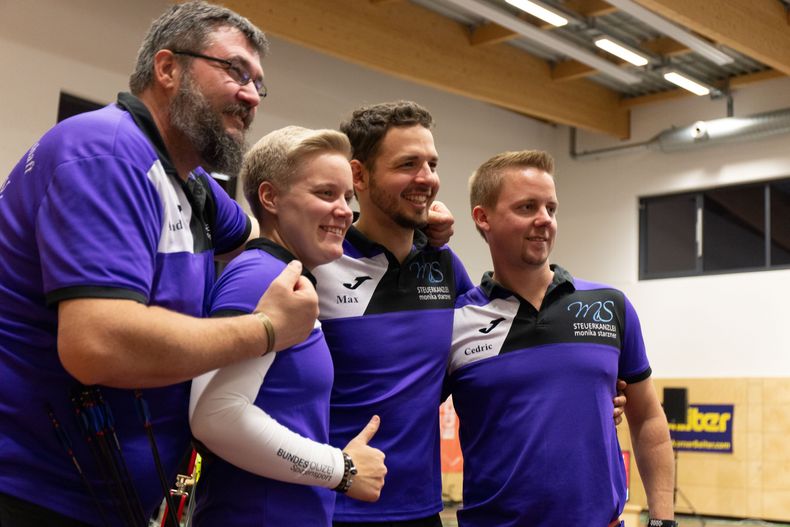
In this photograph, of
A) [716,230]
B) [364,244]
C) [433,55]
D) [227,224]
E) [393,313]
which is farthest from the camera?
[716,230]

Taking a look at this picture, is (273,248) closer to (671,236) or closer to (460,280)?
(460,280)

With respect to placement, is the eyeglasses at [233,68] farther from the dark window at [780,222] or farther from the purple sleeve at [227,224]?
the dark window at [780,222]

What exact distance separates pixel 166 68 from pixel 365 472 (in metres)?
1.17

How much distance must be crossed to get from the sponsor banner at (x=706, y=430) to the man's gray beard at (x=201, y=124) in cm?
1248

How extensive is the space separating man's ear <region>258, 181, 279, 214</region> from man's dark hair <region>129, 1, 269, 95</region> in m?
0.40

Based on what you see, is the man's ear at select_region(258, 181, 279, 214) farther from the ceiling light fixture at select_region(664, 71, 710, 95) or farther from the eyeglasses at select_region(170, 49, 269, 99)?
the ceiling light fixture at select_region(664, 71, 710, 95)

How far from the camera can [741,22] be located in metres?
11.1

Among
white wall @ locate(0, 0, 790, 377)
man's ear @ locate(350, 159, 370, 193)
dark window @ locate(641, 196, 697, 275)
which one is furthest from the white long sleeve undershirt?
dark window @ locate(641, 196, 697, 275)

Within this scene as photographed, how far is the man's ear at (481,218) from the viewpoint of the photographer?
3582mm

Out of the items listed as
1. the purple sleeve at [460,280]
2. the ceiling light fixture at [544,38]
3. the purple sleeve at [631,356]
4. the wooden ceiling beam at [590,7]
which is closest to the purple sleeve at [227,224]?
the purple sleeve at [460,280]

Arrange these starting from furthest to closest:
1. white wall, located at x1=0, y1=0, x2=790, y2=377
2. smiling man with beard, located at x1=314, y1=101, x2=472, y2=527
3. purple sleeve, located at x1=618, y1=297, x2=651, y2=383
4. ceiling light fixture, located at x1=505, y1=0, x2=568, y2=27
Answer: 1. ceiling light fixture, located at x1=505, y1=0, x2=568, y2=27
2. white wall, located at x1=0, y1=0, x2=790, y2=377
3. purple sleeve, located at x1=618, y1=297, x2=651, y2=383
4. smiling man with beard, located at x1=314, y1=101, x2=472, y2=527

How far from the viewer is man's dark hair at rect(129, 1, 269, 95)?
94.3 inches

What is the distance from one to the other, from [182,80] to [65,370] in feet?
2.61

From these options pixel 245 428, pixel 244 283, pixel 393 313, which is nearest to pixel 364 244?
pixel 393 313
